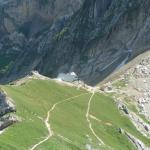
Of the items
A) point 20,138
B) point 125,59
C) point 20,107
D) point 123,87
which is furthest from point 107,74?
point 20,138

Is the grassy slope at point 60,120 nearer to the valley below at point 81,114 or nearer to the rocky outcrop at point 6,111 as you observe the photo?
the valley below at point 81,114

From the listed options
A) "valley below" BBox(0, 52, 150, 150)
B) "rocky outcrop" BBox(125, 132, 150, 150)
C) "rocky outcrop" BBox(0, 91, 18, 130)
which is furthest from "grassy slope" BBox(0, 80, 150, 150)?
"rocky outcrop" BBox(125, 132, 150, 150)

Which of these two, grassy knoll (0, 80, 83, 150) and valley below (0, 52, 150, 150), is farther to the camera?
valley below (0, 52, 150, 150)

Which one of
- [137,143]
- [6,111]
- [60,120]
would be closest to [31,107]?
[60,120]

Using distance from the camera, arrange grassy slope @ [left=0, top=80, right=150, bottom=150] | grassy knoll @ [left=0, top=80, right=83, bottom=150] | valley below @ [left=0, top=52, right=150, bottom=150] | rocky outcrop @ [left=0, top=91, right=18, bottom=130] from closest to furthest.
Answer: grassy knoll @ [left=0, top=80, right=83, bottom=150] → grassy slope @ [left=0, top=80, right=150, bottom=150] → valley below @ [left=0, top=52, right=150, bottom=150] → rocky outcrop @ [left=0, top=91, right=18, bottom=130]

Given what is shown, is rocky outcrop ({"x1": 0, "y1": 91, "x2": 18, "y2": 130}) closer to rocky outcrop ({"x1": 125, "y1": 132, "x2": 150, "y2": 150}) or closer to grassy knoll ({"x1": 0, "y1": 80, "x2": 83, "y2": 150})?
grassy knoll ({"x1": 0, "y1": 80, "x2": 83, "y2": 150})

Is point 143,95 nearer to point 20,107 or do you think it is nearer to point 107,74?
point 107,74

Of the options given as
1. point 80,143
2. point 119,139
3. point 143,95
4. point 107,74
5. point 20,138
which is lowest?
point 107,74

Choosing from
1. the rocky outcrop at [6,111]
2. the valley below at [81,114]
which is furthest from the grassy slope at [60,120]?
the rocky outcrop at [6,111]

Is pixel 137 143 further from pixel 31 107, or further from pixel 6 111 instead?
pixel 6 111
